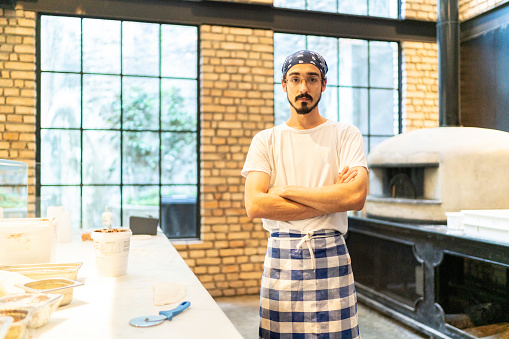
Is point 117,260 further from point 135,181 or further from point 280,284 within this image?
point 135,181

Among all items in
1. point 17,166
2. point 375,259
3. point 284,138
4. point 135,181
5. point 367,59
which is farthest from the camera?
point 367,59

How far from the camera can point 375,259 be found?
12.4 feet

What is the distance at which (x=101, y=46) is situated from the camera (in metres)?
3.99

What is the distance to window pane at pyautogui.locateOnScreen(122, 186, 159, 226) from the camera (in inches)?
159

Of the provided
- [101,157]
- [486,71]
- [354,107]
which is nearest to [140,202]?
[101,157]

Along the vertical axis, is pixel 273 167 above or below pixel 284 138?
below

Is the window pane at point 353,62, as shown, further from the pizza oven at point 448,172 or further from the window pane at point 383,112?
the pizza oven at point 448,172

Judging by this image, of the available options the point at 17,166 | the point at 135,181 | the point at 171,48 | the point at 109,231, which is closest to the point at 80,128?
the point at 135,181

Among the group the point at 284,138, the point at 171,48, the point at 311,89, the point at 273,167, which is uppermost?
the point at 171,48

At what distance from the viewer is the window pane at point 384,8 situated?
4664 mm

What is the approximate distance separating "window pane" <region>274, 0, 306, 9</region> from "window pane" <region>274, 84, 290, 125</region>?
836 millimetres

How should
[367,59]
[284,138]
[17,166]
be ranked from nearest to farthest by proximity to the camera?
[284,138] → [17,166] → [367,59]

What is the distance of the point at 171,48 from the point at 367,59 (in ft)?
7.04

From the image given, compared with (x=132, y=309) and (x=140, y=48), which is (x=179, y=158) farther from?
(x=132, y=309)
